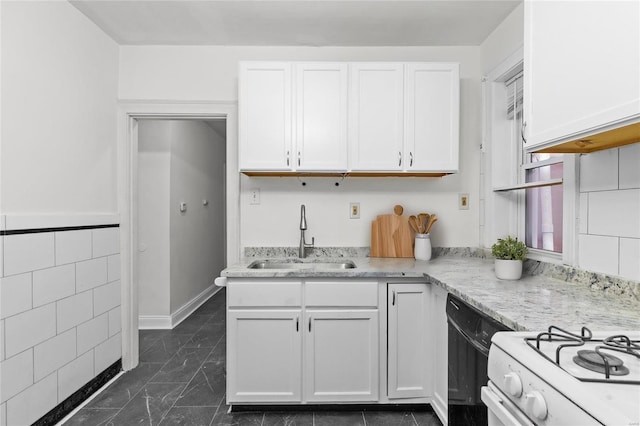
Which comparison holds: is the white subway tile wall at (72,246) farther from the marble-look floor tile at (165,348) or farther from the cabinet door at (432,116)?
the cabinet door at (432,116)

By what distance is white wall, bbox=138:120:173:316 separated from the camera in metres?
3.40

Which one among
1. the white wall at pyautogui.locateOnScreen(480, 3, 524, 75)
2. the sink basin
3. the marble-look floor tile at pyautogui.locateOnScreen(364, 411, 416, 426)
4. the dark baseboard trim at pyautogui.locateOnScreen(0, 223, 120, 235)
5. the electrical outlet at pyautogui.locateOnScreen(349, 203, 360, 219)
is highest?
the white wall at pyautogui.locateOnScreen(480, 3, 524, 75)

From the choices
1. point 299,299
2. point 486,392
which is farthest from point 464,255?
point 486,392

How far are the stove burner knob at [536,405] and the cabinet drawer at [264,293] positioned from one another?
52.8 inches

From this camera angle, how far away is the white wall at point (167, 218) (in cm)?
339

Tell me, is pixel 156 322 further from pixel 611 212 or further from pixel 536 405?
pixel 611 212

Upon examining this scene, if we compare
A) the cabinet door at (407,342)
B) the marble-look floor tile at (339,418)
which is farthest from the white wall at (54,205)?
the cabinet door at (407,342)

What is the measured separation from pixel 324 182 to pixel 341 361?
4.17ft

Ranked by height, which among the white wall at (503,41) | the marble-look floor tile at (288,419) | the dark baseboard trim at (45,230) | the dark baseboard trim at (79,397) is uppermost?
the white wall at (503,41)

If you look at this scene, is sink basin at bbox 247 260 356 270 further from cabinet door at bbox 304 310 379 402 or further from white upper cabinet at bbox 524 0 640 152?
white upper cabinet at bbox 524 0 640 152

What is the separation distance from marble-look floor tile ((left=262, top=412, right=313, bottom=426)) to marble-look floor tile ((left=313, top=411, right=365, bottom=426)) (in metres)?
0.04

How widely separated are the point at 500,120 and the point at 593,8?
1.38 meters

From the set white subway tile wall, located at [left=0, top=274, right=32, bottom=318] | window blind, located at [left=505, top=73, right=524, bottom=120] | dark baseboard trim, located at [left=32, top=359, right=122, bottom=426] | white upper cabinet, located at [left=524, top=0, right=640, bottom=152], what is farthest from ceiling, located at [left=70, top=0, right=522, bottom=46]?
dark baseboard trim, located at [left=32, top=359, right=122, bottom=426]

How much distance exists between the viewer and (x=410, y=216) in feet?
8.35
